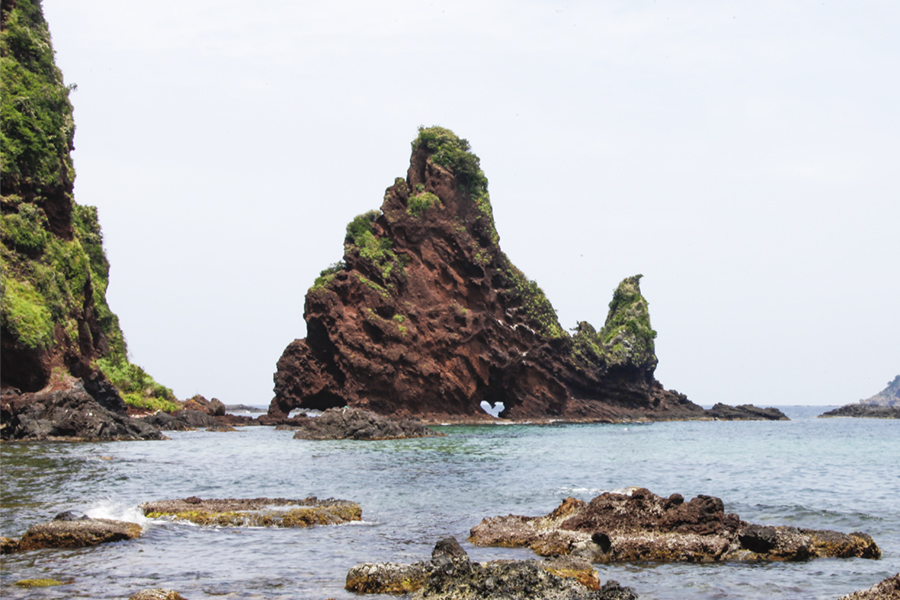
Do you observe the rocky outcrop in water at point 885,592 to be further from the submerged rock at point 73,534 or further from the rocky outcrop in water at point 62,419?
the rocky outcrop in water at point 62,419

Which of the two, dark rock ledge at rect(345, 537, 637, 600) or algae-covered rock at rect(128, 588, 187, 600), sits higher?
dark rock ledge at rect(345, 537, 637, 600)

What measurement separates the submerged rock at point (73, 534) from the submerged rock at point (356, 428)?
37026 mm

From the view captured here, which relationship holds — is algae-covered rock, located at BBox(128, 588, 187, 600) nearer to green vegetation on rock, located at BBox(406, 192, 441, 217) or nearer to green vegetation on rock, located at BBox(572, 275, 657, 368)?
green vegetation on rock, located at BBox(406, 192, 441, 217)

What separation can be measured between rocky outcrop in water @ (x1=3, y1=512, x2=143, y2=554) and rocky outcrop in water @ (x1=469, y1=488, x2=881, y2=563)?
22.4 ft

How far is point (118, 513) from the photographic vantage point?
1755cm

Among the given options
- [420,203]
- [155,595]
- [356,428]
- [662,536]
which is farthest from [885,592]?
[420,203]

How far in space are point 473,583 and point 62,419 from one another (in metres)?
39.0

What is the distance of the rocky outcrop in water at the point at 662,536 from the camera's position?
13289 mm

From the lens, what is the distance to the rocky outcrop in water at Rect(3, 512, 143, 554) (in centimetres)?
1319

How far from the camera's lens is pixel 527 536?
1462cm

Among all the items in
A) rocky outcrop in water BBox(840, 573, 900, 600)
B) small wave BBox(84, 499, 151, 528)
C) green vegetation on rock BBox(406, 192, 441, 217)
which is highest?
green vegetation on rock BBox(406, 192, 441, 217)

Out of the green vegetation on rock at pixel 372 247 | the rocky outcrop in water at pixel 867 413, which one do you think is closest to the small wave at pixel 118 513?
the green vegetation on rock at pixel 372 247

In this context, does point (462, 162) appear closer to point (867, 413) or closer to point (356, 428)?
point (356, 428)

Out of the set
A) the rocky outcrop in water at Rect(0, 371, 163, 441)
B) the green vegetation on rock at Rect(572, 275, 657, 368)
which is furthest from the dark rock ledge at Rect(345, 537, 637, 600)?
the green vegetation on rock at Rect(572, 275, 657, 368)
